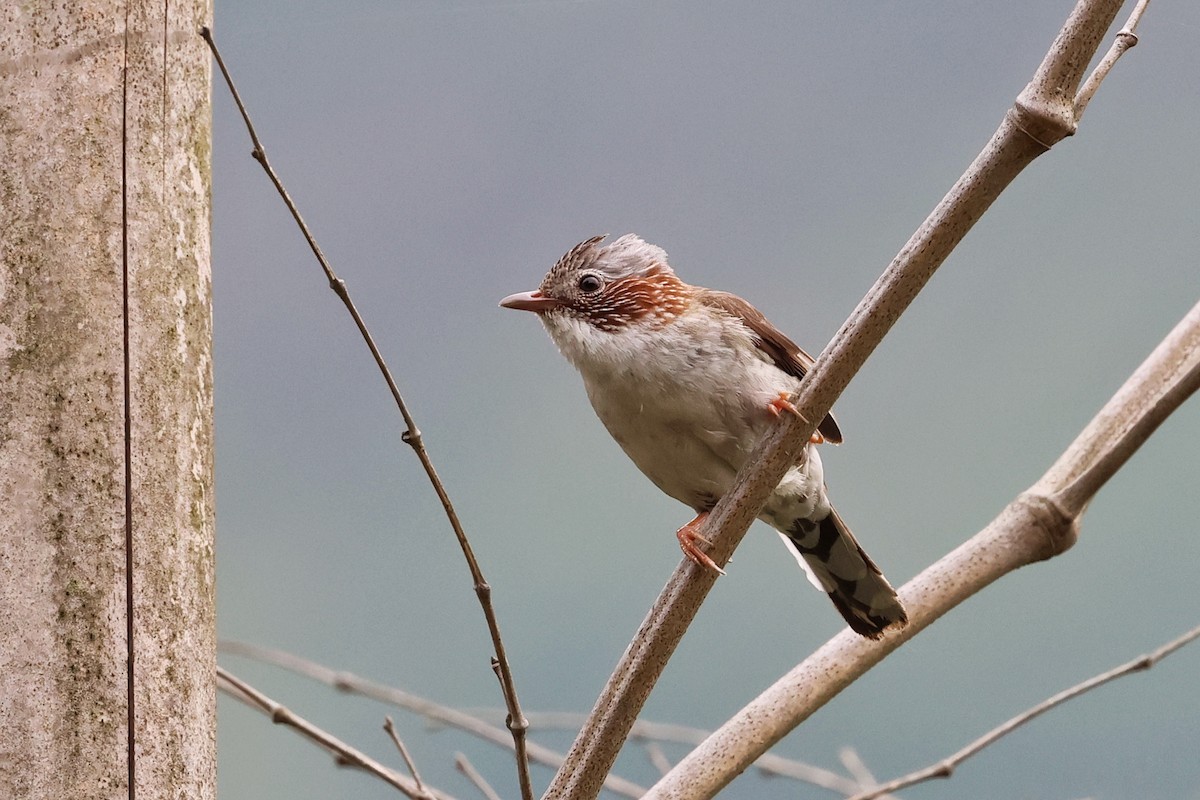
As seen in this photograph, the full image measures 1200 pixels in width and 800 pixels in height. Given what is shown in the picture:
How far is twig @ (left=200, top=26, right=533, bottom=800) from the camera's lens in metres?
1.71

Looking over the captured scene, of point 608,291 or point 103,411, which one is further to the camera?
point 608,291

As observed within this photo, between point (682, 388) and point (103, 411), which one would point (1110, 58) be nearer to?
point (682, 388)

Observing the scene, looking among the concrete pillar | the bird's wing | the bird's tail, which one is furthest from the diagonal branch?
the bird's wing

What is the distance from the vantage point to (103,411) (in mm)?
1641

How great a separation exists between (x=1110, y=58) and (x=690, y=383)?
125 centimetres

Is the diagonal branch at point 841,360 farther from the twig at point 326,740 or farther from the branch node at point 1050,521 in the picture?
the branch node at point 1050,521

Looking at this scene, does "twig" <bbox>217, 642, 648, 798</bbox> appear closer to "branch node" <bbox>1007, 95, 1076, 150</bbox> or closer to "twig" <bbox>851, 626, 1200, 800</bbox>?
"twig" <bbox>851, 626, 1200, 800</bbox>

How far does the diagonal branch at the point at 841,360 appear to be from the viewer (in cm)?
171

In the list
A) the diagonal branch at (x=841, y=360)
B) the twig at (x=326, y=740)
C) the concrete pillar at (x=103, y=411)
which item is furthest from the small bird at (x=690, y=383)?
the concrete pillar at (x=103, y=411)

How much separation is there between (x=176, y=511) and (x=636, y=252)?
1761 millimetres

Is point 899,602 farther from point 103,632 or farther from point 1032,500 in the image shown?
point 103,632

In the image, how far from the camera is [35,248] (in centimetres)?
166

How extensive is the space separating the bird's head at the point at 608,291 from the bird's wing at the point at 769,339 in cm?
9

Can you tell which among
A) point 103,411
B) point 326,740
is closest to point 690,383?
point 326,740
